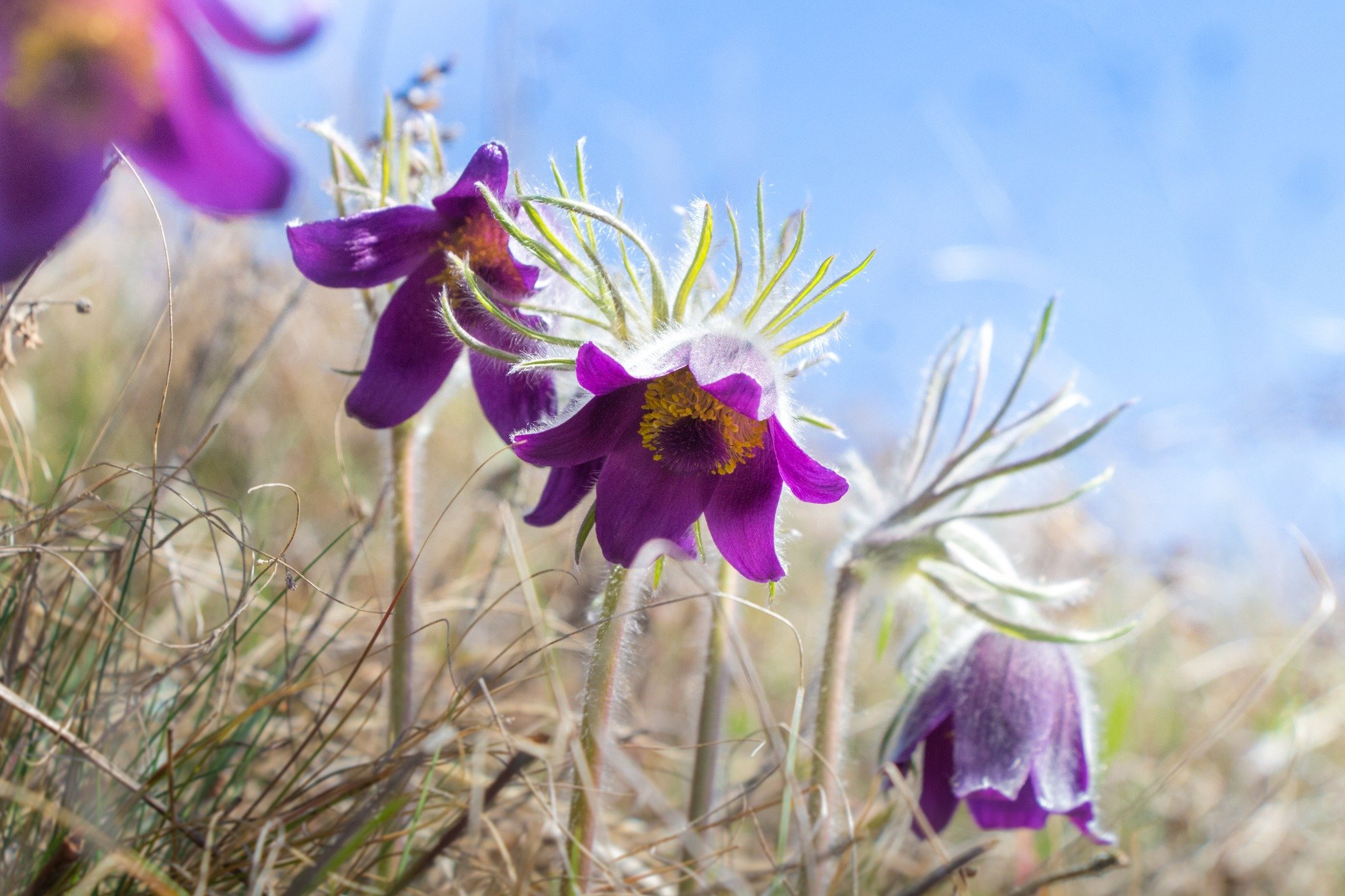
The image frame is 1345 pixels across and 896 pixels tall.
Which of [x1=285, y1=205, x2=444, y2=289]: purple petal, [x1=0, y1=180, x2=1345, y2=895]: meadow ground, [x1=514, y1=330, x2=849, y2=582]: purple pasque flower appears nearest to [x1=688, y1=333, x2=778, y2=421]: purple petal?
[x1=514, y1=330, x2=849, y2=582]: purple pasque flower

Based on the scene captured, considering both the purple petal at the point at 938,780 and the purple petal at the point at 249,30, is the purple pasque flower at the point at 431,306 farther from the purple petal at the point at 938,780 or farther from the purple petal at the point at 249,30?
the purple petal at the point at 938,780

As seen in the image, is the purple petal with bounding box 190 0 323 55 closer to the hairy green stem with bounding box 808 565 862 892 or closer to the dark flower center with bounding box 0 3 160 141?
the dark flower center with bounding box 0 3 160 141

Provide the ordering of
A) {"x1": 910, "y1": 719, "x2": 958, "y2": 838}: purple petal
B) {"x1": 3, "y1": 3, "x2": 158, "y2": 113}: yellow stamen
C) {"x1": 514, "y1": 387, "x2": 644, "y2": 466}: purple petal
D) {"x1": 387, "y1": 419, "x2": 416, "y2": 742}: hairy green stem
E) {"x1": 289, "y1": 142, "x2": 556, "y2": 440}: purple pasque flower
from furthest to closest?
{"x1": 910, "y1": 719, "x2": 958, "y2": 838}: purple petal < {"x1": 387, "y1": 419, "x2": 416, "y2": 742}: hairy green stem < {"x1": 289, "y1": 142, "x2": 556, "y2": 440}: purple pasque flower < {"x1": 514, "y1": 387, "x2": 644, "y2": 466}: purple petal < {"x1": 3, "y1": 3, "x2": 158, "y2": 113}: yellow stamen

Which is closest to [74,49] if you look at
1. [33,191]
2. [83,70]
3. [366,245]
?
[83,70]

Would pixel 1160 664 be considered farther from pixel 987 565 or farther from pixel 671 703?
pixel 987 565

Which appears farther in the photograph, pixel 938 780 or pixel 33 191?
pixel 938 780

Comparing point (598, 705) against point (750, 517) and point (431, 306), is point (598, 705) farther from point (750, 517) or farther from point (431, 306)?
point (431, 306)

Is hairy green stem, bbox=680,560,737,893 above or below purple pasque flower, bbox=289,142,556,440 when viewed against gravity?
below

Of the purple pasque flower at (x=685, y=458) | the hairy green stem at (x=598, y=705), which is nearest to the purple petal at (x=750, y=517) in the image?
the purple pasque flower at (x=685, y=458)
